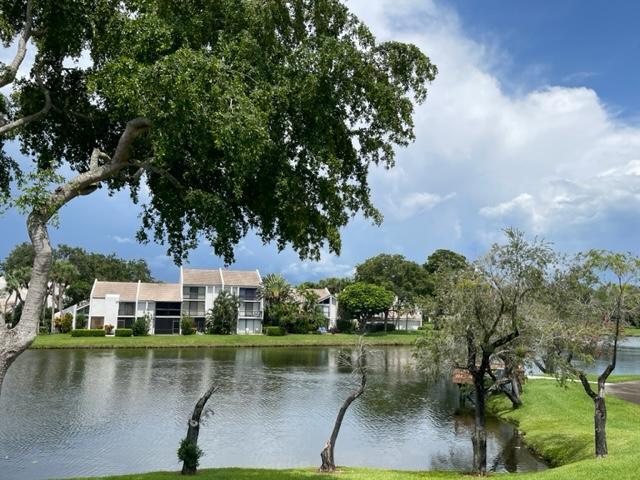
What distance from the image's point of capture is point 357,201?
12.8m

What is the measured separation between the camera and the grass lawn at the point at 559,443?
640 inches

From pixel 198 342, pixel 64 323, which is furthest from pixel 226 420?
pixel 64 323

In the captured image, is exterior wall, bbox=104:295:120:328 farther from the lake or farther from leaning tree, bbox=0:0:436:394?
leaning tree, bbox=0:0:436:394

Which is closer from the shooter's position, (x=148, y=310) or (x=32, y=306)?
(x=32, y=306)

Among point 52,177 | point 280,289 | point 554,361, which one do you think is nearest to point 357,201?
point 52,177

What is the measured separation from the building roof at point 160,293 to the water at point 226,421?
33564 millimetres

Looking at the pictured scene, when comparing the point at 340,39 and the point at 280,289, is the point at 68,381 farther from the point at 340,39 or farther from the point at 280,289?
the point at 280,289

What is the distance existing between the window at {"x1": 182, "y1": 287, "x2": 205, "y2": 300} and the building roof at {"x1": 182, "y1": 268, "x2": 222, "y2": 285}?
957mm

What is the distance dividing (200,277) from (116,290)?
41.9ft

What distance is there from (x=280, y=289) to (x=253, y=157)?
261ft

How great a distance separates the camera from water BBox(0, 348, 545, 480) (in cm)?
2320

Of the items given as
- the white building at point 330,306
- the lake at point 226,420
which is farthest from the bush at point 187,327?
the lake at point 226,420

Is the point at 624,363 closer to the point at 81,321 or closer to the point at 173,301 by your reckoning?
the point at 173,301

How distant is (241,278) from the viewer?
9081 cm
